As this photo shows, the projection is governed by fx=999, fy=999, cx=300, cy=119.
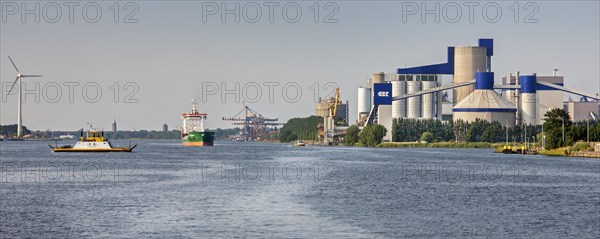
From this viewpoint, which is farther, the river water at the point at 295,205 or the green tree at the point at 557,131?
the green tree at the point at 557,131

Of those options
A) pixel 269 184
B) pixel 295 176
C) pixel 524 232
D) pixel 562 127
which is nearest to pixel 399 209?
pixel 524 232

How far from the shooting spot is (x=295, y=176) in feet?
327

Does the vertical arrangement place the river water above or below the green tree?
below

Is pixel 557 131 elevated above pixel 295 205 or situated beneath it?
elevated above

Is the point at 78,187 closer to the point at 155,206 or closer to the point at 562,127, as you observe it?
the point at 155,206

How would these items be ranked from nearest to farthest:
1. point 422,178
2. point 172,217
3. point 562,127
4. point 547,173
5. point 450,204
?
point 172,217 < point 450,204 < point 422,178 < point 547,173 < point 562,127

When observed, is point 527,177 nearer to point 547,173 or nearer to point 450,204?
point 547,173

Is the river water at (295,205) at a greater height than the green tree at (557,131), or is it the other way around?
the green tree at (557,131)

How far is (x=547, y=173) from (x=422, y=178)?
61.6ft

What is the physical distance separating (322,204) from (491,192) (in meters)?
18.8

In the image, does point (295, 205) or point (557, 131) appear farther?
point (557, 131)

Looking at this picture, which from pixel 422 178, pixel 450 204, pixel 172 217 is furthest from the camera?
pixel 422 178

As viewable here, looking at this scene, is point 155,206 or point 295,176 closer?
point 155,206

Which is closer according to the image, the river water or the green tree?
the river water
